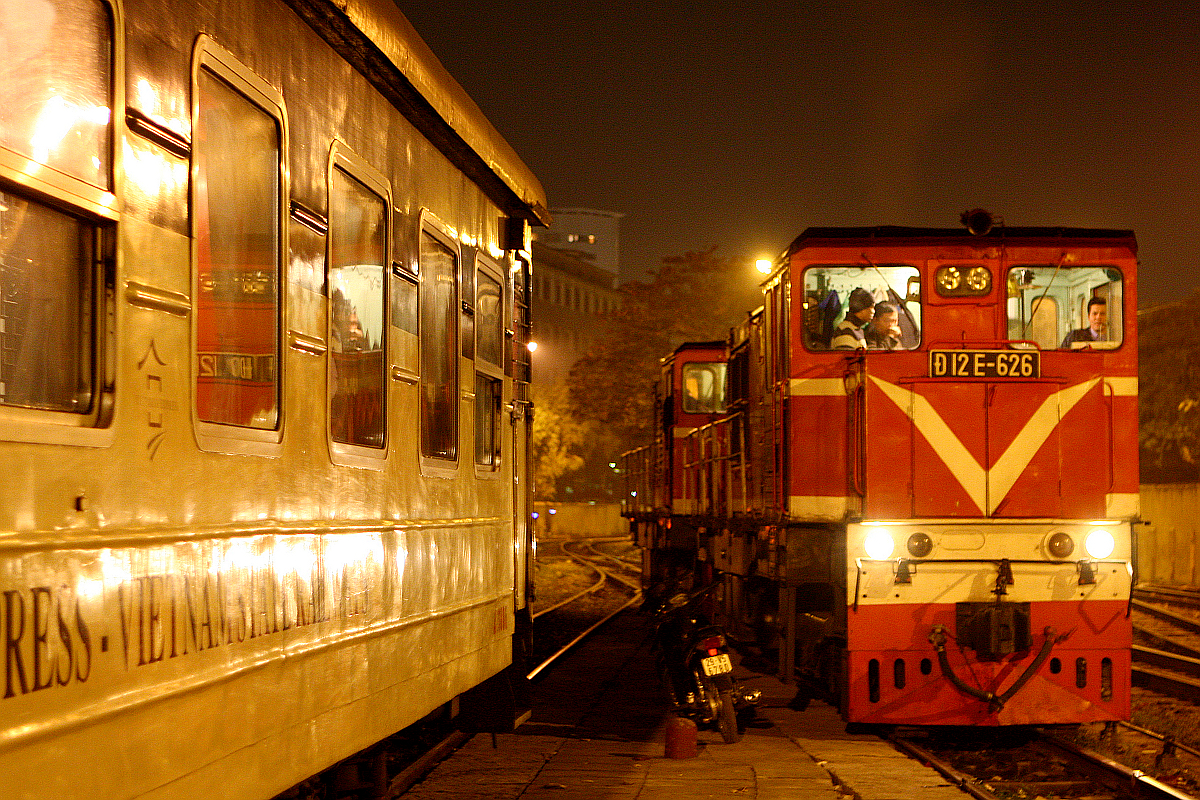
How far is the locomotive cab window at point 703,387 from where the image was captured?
18328 millimetres

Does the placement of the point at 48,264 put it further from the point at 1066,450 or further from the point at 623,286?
the point at 623,286

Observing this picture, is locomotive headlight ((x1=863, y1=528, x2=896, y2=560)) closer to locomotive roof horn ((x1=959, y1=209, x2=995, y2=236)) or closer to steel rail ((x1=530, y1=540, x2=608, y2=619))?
locomotive roof horn ((x1=959, y1=209, x2=995, y2=236))

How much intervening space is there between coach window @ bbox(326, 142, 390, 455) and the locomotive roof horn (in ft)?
19.8

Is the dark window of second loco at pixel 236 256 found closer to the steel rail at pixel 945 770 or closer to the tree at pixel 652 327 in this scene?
the steel rail at pixel 945 770

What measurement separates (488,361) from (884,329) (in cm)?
394

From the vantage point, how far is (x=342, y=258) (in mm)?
4539

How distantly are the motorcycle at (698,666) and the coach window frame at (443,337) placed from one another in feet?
13.1

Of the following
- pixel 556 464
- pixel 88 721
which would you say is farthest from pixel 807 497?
pixel 556 464

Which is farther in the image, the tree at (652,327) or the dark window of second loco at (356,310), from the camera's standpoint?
the tree at (652,327)

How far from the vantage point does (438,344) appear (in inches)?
232

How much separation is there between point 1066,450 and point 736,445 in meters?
4.38

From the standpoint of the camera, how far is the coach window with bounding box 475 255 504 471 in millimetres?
6754

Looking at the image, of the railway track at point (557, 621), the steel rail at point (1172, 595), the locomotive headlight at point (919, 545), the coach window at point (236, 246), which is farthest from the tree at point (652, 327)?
the coach window at point (236, 246)

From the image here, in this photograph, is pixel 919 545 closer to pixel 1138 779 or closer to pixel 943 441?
pixel 943 441
